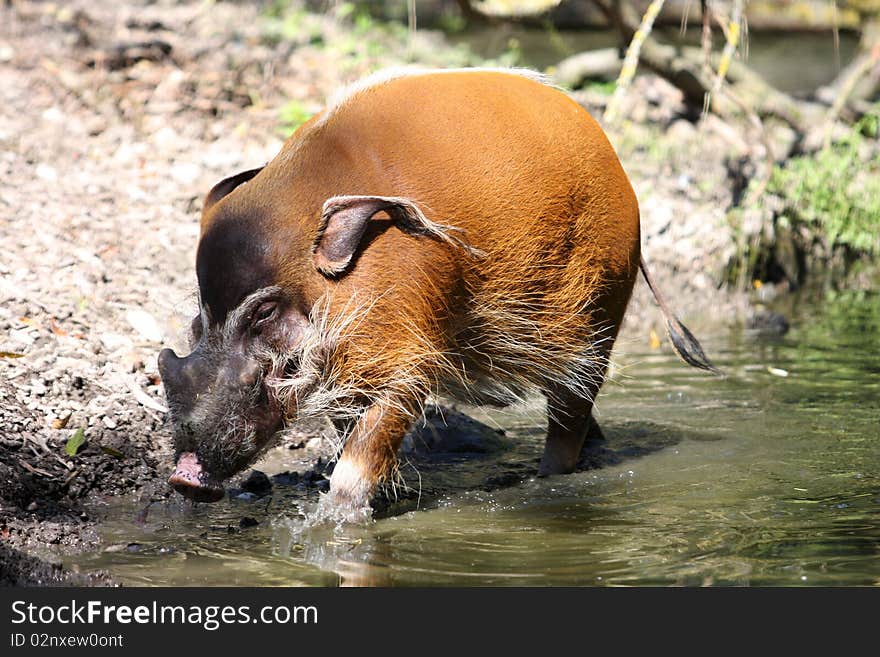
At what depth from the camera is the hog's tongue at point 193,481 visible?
399 cm

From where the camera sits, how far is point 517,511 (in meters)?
4.55

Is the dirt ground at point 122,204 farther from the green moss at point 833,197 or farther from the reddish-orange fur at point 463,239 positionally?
the reddish-orange fur at point 463,239

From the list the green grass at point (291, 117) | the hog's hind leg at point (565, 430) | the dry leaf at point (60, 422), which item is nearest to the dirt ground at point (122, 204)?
the dry leaf at point (60, 422)

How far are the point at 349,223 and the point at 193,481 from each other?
3.26 ft

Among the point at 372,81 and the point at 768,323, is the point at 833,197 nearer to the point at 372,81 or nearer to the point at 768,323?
the point at 768,323

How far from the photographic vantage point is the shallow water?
3.71m

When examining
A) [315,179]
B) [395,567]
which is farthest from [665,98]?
[395,567]

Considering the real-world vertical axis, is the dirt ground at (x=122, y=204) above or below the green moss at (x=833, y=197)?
above

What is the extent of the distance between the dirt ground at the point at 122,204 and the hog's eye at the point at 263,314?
666 mm

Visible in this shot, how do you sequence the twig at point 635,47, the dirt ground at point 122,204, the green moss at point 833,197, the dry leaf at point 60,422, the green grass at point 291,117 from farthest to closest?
the green moss at point 833,197 → the green grass at point 291,117 → the twig at point 635,47 → the dry leaf at point 60,422 → the dirt ground at point 122,204

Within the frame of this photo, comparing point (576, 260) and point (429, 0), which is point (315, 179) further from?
point (429, 0)

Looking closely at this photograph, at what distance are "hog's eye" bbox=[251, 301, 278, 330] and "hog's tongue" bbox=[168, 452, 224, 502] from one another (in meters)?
0.48

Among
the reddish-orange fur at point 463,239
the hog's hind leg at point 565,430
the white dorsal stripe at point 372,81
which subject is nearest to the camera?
the reddish-orange fur at point 463,239

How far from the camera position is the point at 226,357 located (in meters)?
4.05
